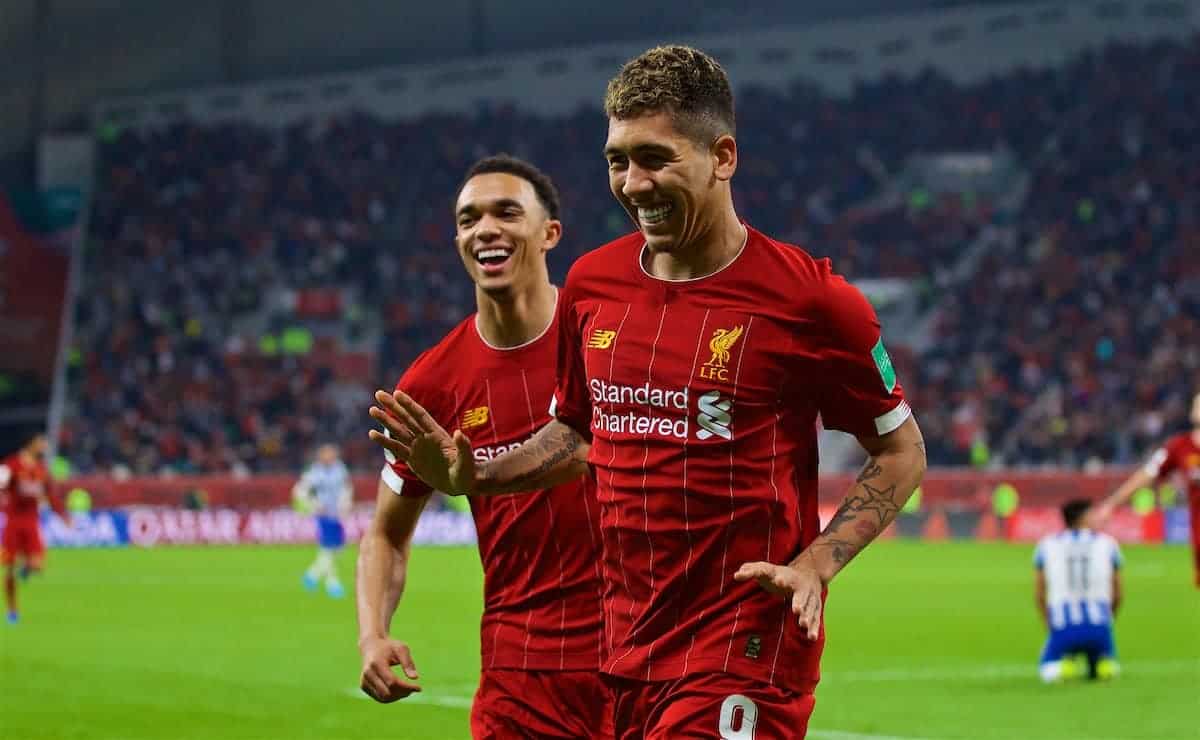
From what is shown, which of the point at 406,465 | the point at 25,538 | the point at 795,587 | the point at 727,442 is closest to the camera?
the point at 795,587

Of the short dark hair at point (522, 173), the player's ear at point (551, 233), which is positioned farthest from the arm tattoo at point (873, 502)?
the short dark hair at point (522, 173)

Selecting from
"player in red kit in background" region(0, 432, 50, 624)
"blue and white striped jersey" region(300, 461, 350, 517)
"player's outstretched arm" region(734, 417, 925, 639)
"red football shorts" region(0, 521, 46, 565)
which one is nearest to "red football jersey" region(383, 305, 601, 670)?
"player's outstretched arm" region(734, 417, 925, 639)

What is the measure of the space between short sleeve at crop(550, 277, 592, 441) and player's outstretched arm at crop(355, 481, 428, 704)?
2.49 feet

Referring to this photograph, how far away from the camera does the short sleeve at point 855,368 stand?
442cm

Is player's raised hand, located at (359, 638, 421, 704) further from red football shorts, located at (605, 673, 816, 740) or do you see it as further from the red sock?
the red sock

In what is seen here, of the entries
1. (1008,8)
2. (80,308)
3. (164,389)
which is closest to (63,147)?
(80,308)

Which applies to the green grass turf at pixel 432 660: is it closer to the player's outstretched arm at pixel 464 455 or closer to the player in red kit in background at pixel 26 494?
the player in red kit in background at pixel 26 494

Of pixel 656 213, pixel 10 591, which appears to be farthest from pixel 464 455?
pixel 10 591

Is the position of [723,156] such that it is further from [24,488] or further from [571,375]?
[24,488]

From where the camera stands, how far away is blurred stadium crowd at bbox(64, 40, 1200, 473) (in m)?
37.6

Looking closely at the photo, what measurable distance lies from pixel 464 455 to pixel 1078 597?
9.64 m

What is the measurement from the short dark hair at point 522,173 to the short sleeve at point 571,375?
1.26 metres

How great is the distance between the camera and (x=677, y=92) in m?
4.39

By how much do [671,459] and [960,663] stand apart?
11.7 metres
